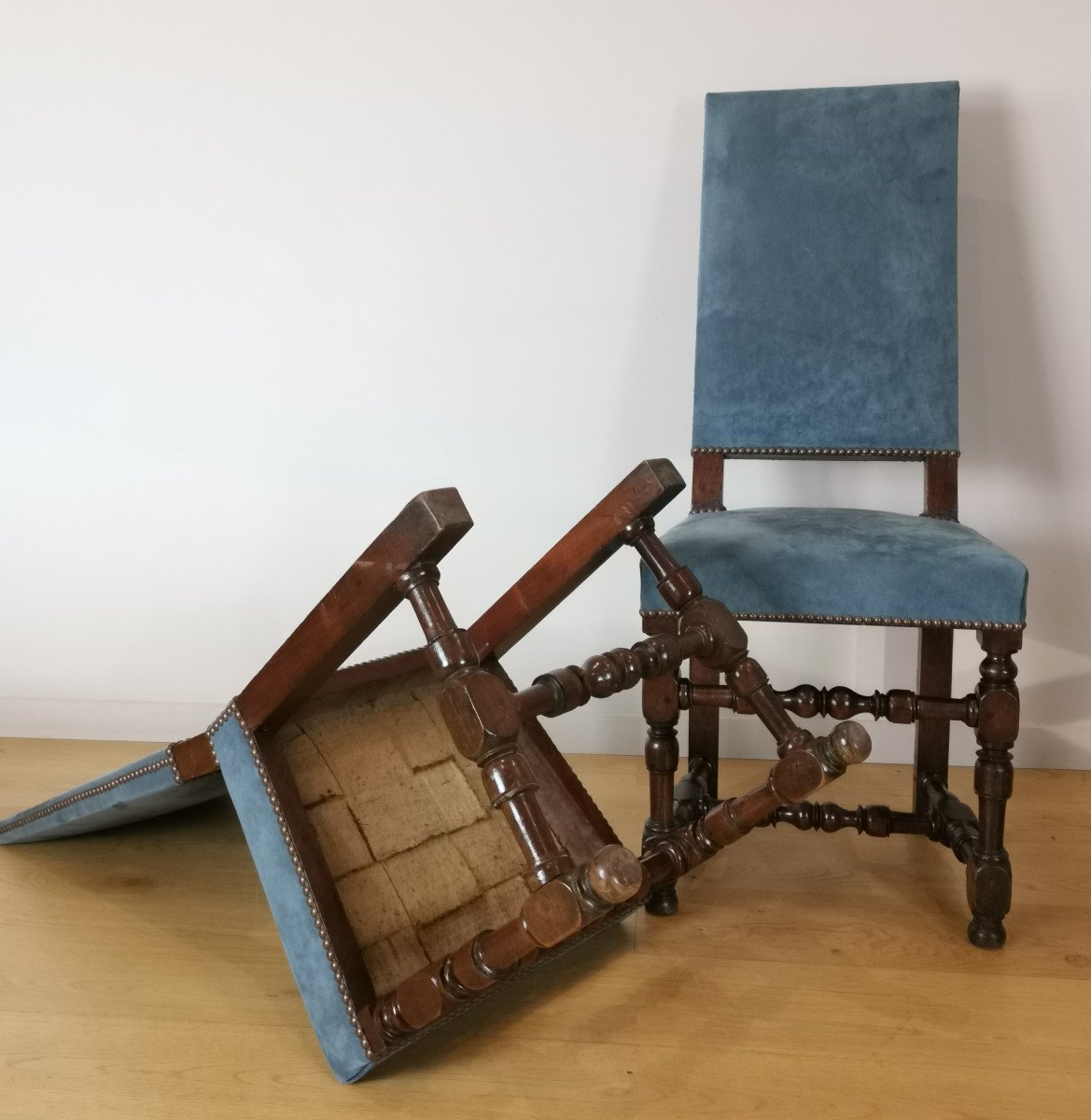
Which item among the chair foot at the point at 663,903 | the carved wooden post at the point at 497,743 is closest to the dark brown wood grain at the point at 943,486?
the chair foot at the point at 663,903

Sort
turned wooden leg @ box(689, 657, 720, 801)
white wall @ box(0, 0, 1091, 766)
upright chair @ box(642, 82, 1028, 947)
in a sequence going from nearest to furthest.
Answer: upright chair @ box(642, 82, 1028, 947), turned wooden leg @ box(689, 657, 720, 801), white wall @ box(0, 0, 1091, 766)

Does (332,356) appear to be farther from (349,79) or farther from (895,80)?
(895,80)

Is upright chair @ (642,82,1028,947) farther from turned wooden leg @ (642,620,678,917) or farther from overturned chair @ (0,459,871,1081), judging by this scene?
overturned chair @ (0,459,871,1081)

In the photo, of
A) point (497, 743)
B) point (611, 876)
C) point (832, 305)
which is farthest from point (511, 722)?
point (832, 305)

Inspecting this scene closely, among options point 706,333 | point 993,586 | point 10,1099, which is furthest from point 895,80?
point 10,1099

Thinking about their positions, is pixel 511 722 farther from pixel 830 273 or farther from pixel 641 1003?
pixel 830 273

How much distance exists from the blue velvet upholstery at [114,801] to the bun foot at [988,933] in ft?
3.02

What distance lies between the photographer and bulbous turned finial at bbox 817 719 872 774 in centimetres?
119

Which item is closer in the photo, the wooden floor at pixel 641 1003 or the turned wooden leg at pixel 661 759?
the wooden floor at pixel 641 1003

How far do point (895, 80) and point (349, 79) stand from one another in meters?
0.87

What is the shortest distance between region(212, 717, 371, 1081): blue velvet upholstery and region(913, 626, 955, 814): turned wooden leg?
0.89 metres

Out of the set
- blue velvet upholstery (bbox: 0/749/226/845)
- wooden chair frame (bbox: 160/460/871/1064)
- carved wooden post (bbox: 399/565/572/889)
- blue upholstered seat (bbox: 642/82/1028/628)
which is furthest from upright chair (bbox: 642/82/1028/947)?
blue velvet upholstery (bbox: 0/749/226/845)

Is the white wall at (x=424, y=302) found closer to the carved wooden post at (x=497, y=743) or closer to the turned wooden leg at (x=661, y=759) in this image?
the turned wooden leg at (x=661, y=759)

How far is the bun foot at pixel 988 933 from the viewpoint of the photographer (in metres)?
1.39
